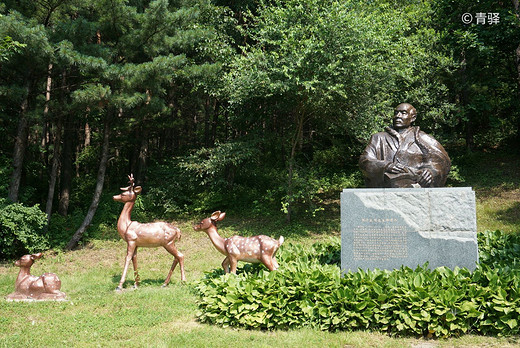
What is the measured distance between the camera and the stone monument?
20.0ft

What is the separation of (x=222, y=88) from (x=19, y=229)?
7525 mm

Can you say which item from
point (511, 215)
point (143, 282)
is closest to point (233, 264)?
point (143, 282)

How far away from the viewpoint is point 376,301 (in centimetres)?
538

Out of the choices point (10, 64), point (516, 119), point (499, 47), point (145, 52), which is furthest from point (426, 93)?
→ point (10, 64)

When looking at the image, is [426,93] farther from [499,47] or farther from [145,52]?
[145,52]

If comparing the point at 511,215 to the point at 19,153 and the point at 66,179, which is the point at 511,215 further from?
the point at 19,153

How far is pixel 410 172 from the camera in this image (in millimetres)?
6496

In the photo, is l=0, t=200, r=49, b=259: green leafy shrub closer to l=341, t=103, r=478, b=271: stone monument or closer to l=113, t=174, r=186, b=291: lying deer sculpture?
l=113, t=174, r=186, b=291: lying deer sculpture

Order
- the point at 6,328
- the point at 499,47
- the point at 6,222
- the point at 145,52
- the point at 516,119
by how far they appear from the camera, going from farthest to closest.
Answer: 1. the point at 516,119
2. the point at 499,47
3. the point at 145,52
4. the point at 6,222
5. the point at 6,328

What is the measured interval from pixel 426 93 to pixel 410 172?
1111cm

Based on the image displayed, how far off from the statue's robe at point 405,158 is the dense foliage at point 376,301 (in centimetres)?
143

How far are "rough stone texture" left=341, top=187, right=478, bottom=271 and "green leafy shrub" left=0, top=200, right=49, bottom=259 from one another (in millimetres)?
9056

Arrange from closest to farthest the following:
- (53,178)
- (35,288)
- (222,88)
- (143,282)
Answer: (35,288), (143,282), (53,178), (222,88)

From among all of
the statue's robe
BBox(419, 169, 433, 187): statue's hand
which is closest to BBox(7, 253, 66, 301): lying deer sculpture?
the statue's robe
